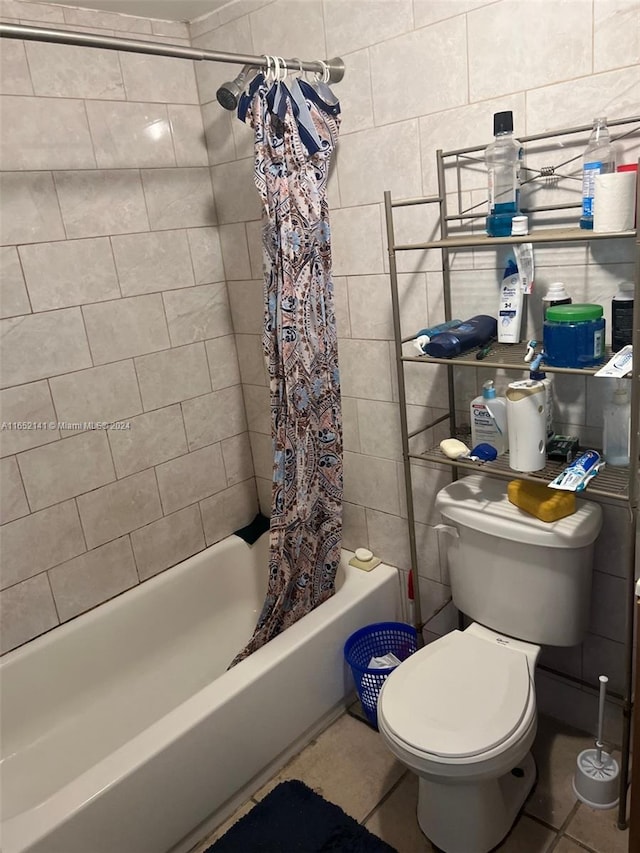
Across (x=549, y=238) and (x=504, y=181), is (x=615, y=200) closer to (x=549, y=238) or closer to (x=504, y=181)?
(x=549, y=238)

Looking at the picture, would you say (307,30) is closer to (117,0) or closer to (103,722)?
(117,0)

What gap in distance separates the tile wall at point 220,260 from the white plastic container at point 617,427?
4.2 inches

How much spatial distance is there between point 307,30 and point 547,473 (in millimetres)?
1439

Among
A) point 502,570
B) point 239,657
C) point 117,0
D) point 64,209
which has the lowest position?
point 239,657

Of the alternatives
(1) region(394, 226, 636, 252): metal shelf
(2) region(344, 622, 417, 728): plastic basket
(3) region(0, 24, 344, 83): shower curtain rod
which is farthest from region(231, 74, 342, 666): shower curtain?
(1) region(394, 226, 636, 252): metal shelf

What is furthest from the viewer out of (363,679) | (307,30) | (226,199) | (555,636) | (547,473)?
(226,199)

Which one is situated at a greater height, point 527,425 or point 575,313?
point 575,313

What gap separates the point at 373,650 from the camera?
2119 millimetres

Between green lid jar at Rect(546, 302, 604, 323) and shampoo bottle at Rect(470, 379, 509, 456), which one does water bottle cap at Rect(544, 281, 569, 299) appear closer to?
green lid jar at Rect(546, 302, 604, 323)

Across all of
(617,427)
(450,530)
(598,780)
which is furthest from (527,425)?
(598,780)

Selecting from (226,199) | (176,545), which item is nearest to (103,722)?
(176,545)

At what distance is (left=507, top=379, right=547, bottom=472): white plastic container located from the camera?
1.50 meters

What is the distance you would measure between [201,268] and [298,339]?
705mm

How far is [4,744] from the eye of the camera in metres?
1.94
